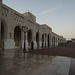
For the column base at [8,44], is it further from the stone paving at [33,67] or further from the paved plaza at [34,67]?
the stone paving at [33,67]

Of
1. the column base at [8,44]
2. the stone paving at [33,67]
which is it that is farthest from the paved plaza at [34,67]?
the column base at [8,44]

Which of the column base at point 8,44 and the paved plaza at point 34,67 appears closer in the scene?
the paved plaza at point 34,67

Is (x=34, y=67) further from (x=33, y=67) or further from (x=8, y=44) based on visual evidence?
(x=8, y=44)

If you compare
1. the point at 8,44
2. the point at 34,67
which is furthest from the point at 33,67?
the point at 8,44

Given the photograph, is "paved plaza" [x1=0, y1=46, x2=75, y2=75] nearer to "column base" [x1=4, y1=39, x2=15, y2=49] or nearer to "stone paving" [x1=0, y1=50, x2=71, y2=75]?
"stone paving" [x1=0, y1=50, x2=71, y2=75]

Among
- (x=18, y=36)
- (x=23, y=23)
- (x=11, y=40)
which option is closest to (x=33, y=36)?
(x=18, y=36)

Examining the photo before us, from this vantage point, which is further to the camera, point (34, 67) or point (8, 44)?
point (8, 44)

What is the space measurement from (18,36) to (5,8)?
38.8ft

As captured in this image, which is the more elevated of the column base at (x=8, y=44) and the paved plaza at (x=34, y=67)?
the column base at (x=8, y=44)

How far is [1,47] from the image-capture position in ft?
60.1

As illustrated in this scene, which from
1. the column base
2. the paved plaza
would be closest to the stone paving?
the paved plaza

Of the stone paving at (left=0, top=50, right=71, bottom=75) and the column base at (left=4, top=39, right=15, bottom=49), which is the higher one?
the column base at (left=4, top=39, right=15, bottom=49)

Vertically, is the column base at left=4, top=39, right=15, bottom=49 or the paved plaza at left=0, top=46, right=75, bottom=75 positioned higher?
the column base at left=4, top=39, right=15, bottom=49

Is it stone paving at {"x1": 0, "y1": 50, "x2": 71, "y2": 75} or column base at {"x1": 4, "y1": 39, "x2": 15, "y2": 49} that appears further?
column base at {"x1": 4, "y1": 39, "x2": 15, "y2": 49}
